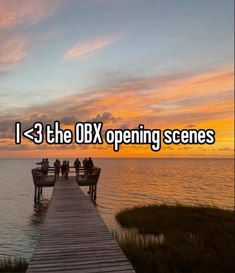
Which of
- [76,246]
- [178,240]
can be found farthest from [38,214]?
[76,246]

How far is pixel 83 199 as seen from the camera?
18375 millimetres

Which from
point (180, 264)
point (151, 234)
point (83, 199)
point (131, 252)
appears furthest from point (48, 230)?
point (151, 234)

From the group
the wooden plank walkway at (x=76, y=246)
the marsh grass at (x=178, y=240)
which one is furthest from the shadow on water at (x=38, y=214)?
the wooden plank walkway at (x=76, y=246)

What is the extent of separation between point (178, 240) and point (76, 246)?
26.6 ft

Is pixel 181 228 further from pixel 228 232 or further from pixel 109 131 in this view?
pixel 109 131

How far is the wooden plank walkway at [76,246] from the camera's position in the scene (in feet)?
26.4

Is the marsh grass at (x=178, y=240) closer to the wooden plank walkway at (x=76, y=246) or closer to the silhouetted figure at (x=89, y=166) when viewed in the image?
the wooden plank walkway at (x=76, y=246)

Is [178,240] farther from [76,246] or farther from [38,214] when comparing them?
[38,214]

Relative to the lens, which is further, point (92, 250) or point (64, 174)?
point (64, 174)

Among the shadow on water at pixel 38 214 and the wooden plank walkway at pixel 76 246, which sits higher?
the wooden plank walkway at pixel 76 246

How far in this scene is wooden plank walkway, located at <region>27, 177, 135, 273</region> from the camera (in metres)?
8.05

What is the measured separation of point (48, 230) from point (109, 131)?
36.7ft

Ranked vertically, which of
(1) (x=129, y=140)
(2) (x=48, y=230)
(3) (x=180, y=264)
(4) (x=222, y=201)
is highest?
(1) (x=129, y=140)

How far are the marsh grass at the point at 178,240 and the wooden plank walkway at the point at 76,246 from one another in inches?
90.0
